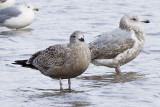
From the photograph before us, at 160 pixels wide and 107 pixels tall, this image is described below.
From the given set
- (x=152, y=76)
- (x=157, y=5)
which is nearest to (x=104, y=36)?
(x=152, y=76)

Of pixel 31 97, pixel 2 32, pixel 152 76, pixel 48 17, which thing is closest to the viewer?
pixel 31 97

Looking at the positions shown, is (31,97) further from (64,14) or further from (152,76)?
(64,14)

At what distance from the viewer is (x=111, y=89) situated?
30.2 ft

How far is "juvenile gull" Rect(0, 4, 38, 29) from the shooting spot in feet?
50.0

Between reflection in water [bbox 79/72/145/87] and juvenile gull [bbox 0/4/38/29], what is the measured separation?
5.27 m

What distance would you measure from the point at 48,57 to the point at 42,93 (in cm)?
61

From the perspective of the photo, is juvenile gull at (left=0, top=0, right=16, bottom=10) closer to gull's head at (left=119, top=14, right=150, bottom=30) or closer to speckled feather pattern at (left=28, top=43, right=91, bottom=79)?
gull's head at (left=119, top=14, right=150, bottom=30)

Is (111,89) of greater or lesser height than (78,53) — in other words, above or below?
below

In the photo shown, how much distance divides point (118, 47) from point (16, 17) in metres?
5.48

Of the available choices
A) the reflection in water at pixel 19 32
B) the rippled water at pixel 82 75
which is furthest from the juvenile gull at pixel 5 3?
the reflection in water at pixel 19 32

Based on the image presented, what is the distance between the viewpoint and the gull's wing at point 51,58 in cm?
905

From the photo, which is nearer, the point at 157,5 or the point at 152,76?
the point at 152,76

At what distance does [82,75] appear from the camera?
10.4 m

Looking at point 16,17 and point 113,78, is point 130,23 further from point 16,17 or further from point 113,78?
point 16,17
